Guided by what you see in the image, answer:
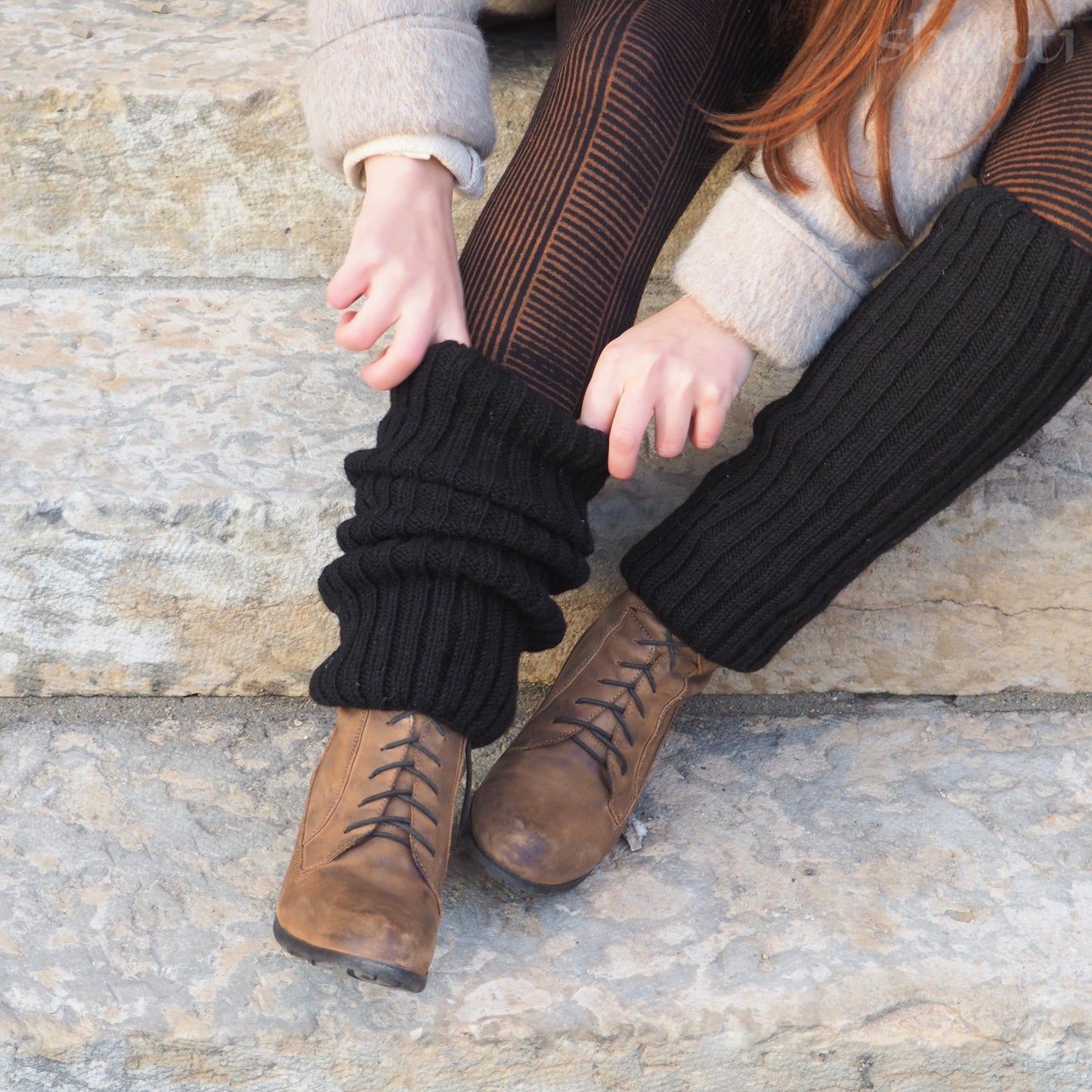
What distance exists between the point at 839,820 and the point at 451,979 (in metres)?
0.40

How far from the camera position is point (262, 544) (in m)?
1.04

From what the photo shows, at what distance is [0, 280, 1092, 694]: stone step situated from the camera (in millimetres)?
1030

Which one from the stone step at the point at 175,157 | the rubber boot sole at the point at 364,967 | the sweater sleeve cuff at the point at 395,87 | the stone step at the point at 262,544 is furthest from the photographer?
the stone step at the point at 175,157

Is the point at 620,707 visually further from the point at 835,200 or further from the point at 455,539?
the point at 835,200

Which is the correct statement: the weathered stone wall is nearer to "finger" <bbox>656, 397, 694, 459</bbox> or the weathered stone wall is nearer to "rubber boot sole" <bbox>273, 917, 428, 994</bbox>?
"finger" <bbox>656, 397, 694, 459</bbox>

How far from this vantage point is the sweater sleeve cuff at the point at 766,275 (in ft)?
2.68

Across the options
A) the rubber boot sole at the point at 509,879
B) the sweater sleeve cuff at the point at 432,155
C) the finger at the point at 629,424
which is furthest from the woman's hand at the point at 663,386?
the rubber boot sole at the point at 509,879

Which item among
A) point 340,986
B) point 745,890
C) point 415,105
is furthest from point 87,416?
point 745,890

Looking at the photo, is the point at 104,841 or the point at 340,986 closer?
the point at 340,986

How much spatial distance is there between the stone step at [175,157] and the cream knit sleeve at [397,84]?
0.42 metres

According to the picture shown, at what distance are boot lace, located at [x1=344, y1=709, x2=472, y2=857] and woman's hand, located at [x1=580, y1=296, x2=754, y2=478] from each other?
265mm

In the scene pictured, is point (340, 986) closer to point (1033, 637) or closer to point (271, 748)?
point (271, 748)

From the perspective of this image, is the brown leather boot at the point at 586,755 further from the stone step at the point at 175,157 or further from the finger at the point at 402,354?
the stone step at the point at 175,157

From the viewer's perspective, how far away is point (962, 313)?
0.79 m
